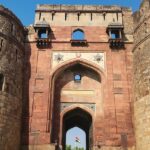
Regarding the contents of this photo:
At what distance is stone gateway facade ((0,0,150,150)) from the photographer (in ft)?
40.7

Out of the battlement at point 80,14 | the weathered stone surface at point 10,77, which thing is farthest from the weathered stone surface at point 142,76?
the weathered stone surface at point 10,77

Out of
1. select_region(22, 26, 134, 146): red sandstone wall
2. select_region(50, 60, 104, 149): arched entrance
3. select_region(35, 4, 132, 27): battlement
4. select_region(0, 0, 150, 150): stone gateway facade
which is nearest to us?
select_region(0, 0, 150, 150): stone gateway facade

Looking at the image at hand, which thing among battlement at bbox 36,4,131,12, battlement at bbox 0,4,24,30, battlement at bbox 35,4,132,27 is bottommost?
battlement at bbox 0,4,24,30

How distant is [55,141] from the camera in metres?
12.9

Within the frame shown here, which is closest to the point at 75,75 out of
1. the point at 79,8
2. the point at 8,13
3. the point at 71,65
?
the point at 71,65

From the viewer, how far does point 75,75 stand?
1472 cm

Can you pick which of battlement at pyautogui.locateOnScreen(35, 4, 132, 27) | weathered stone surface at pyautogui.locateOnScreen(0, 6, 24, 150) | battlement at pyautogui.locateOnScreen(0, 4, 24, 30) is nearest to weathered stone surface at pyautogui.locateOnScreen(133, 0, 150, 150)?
battlement at pyautogui.locateOnScreen(35, 4, 132, 27)

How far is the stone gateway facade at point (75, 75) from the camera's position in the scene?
1239 centimetres

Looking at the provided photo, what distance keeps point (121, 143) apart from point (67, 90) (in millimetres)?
3771

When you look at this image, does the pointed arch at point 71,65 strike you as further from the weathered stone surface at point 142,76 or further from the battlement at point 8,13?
the battlement at point 8,13

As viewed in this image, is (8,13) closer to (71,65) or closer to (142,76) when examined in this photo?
(71,65)

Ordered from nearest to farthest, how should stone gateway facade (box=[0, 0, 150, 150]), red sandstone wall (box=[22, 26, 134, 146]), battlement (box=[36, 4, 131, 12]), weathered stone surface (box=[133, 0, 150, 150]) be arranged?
weathered stone surface (box=[133, 0, 150, 150]), stone gateway facade (box=[0, 0, 150, 150]), red sandstone wall (box=[22, 26, 134, 146]), battlement (box=[36, 4, 131, 12])

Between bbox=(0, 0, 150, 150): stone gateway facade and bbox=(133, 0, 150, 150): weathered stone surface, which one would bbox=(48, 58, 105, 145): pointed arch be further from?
bbox=(133, 0, 150, 150): weathered stone surface

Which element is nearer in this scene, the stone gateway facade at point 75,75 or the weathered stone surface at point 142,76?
the weathered stone surface at point 142,76
